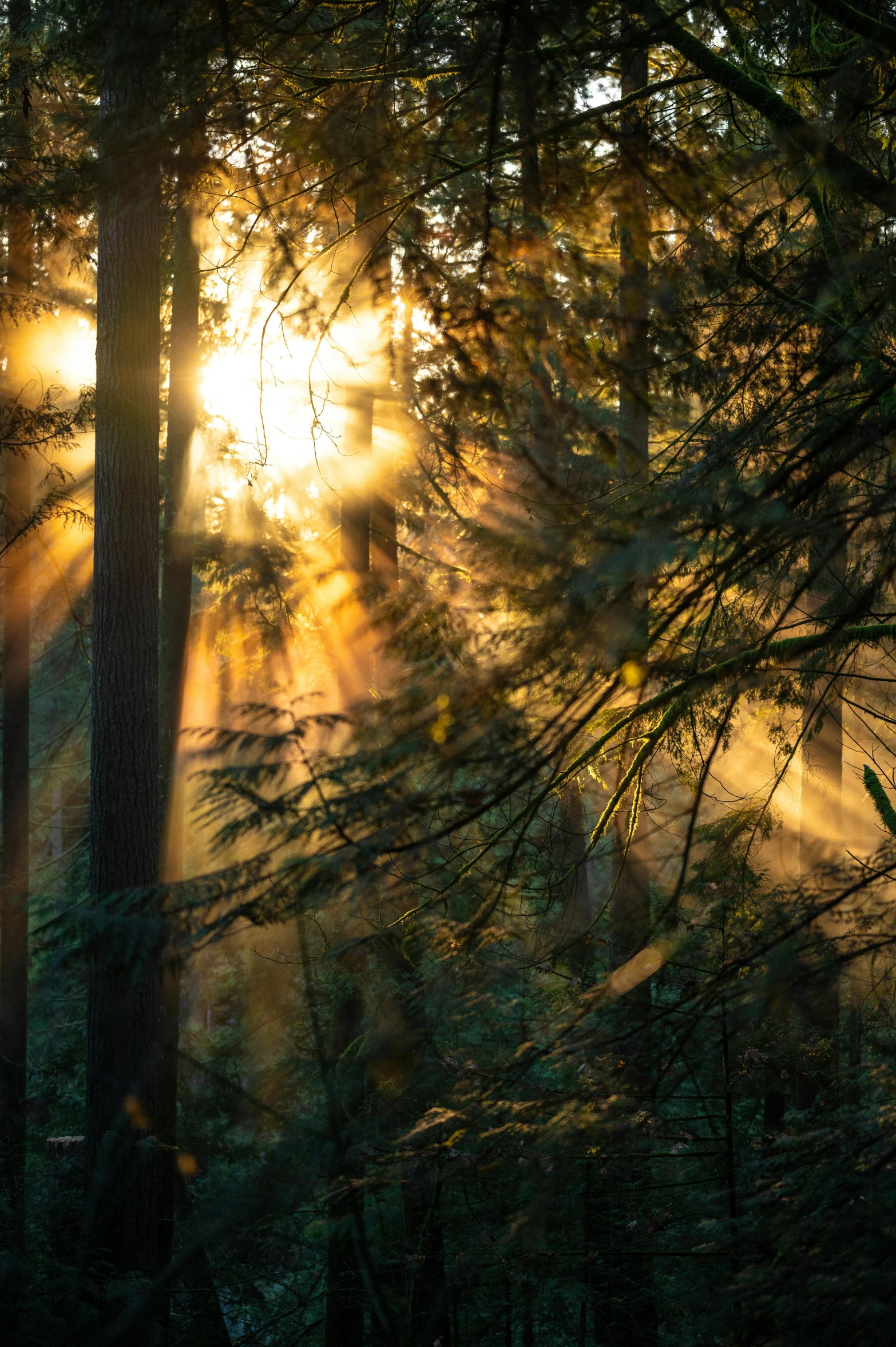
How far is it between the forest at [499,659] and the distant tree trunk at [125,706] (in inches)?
1.2

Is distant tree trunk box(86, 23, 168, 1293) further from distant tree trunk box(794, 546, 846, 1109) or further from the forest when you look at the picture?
distant tree trunk box(794, 546, 846, 1109)

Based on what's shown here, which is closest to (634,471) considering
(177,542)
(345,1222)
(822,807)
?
(345,1222)

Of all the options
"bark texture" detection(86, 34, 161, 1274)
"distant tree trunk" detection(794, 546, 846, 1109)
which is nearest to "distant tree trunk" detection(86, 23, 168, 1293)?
"bark texture" detection(86, 34, 161, 1274)

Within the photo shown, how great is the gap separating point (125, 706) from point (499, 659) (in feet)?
14.6

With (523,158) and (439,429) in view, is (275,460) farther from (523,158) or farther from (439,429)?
(523,158)

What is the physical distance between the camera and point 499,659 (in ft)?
10.7

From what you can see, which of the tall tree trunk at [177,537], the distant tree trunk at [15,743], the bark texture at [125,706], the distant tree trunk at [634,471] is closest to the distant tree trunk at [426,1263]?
the distant tree trunk at [634,471]

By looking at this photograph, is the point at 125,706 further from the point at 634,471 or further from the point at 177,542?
the point at 634,471

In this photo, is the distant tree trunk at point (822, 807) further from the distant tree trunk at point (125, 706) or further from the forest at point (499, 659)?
the distant tree trunk at point (125, 706)

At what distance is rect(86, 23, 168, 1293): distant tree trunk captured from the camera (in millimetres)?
6398

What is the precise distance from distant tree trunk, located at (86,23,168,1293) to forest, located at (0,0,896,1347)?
30mm

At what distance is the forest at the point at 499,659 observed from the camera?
2.89 m

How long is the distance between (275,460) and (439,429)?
19.3 feet

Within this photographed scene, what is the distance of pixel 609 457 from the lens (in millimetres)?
4156
